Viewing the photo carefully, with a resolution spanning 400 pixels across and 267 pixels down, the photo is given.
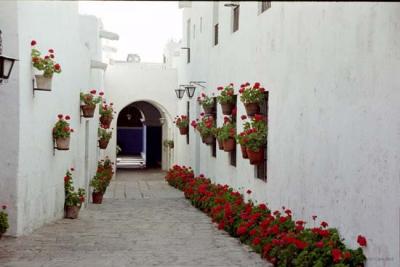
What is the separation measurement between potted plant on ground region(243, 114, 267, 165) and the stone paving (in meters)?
1.33

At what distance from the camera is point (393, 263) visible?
5.24 m

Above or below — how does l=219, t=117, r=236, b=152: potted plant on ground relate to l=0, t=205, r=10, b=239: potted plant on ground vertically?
above

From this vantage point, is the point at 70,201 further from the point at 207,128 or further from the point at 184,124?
the point at 184,124

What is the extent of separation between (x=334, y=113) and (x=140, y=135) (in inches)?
1287

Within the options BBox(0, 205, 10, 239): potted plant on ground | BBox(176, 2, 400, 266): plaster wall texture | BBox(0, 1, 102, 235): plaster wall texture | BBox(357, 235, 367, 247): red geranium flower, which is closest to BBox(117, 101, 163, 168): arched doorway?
BBox(0, 1, 102, 235): plaster wall texture

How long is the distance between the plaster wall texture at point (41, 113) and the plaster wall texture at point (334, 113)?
3.40 m

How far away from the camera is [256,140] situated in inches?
376

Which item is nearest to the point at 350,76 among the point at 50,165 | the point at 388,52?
the point at 388,52

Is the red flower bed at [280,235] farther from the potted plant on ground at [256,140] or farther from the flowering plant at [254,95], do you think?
the flowering plant at [254,95]

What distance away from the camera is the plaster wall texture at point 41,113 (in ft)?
27.3

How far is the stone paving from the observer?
7.43 m

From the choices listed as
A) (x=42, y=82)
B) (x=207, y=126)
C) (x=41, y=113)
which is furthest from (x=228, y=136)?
(x=42, y=82)

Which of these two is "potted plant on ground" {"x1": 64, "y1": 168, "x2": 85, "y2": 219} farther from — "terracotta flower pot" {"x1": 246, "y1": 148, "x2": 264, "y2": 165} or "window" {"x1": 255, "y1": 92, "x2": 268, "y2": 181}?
"terracotta flower pot" {"x1": 246, "y1": 148, "x2": 264, "y2": 165}

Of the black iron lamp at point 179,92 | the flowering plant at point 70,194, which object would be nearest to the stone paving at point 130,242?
the flowering plant at point 70,194
